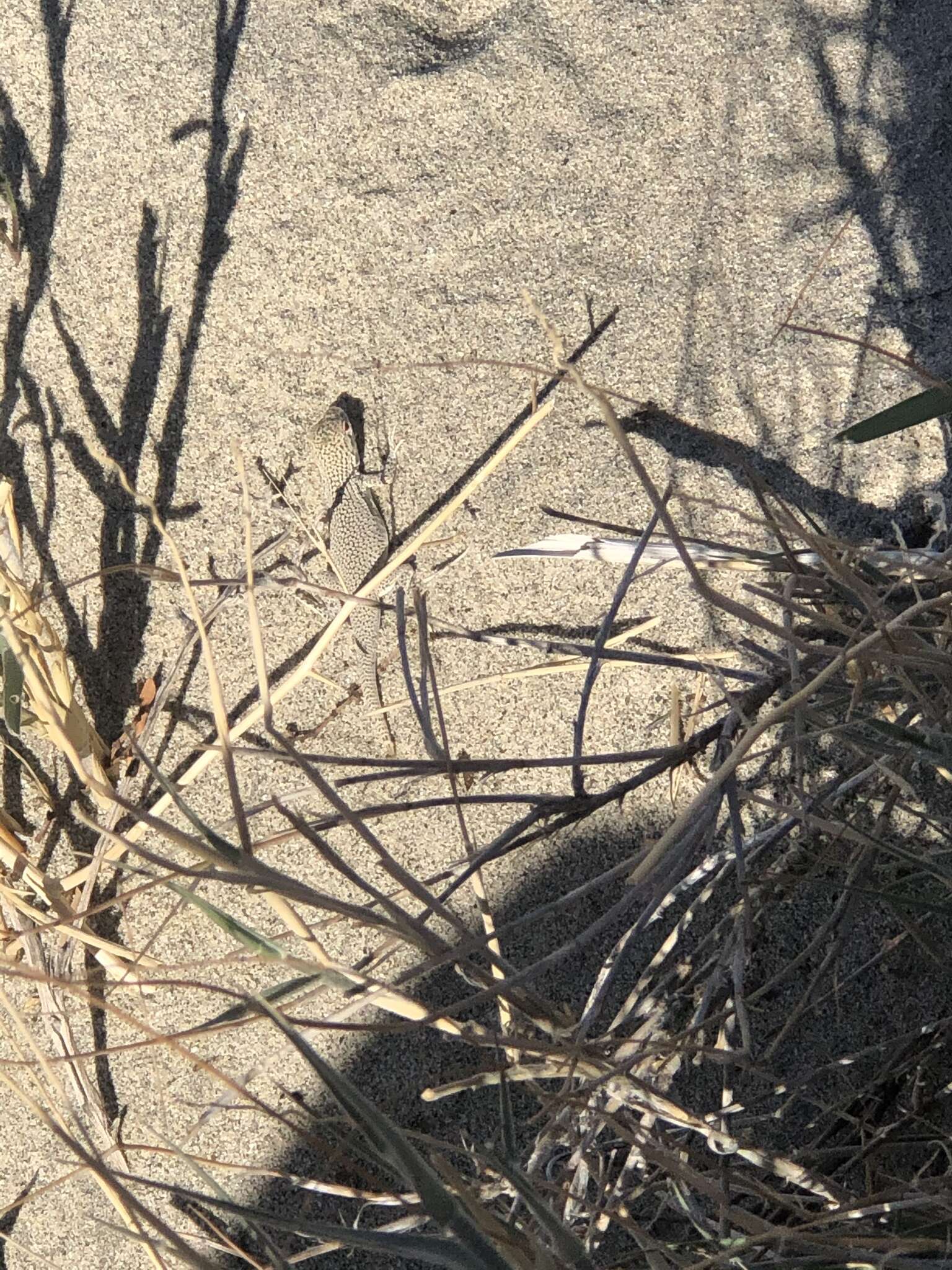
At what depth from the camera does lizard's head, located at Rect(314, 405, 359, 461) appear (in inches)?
55.4

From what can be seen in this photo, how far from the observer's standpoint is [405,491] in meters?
1.45

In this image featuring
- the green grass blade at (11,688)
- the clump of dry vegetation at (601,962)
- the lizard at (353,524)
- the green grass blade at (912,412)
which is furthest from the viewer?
the lizard at (353,524)

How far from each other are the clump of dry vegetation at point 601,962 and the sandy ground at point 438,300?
2.1 inches

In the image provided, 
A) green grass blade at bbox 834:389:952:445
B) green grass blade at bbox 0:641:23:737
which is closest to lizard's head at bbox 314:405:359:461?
green grass blade at bbox 0:641:23:737

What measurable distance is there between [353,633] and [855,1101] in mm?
832

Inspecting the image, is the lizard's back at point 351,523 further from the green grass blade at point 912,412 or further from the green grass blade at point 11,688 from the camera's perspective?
the green grass blade at point 912,412

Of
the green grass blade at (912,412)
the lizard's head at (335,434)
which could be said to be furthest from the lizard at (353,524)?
the green grass blade at (912,412)

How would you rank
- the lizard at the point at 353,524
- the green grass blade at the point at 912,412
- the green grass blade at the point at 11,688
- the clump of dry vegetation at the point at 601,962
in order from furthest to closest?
the lizard at the point at 353,524
the green grass blade at the point at 11,688
the green grass blade at the point at 912,412
the clump of dry vegetation at the point at 601,962

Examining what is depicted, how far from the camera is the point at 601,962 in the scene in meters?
1.32

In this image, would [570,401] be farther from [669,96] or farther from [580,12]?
[580,12]

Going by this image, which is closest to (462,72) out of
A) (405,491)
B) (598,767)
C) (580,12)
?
(580,12)

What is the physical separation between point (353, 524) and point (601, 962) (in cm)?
65

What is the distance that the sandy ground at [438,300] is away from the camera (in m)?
1.36

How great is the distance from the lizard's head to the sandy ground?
0.12 feet
